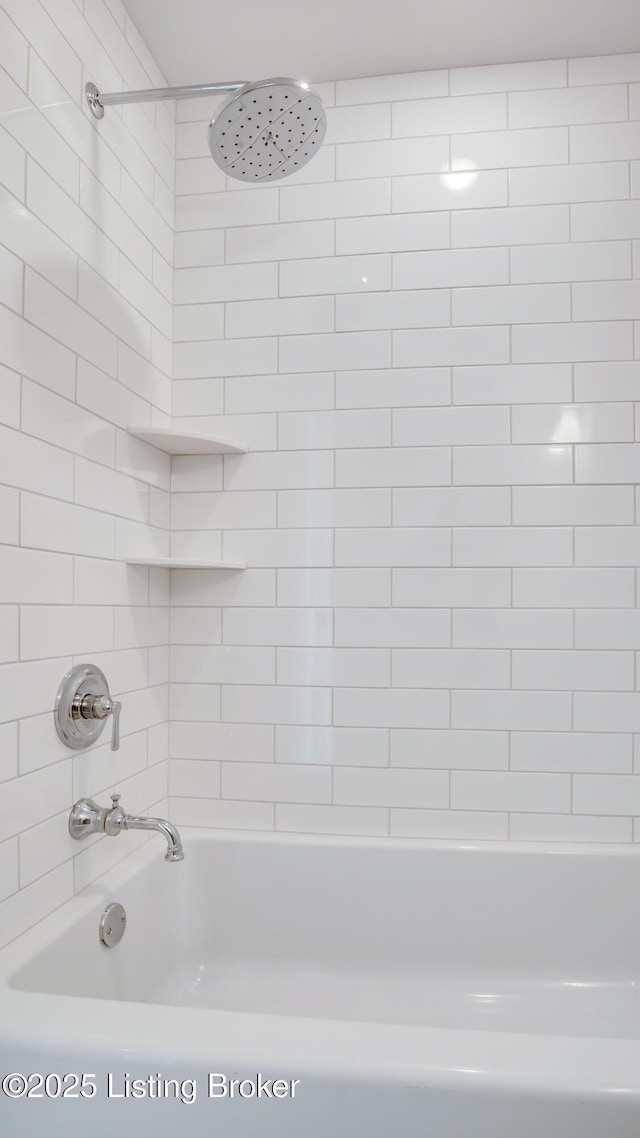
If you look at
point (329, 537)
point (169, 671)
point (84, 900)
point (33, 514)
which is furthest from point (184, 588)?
point (84, 900)

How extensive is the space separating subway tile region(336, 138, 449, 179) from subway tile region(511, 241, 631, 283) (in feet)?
1.12

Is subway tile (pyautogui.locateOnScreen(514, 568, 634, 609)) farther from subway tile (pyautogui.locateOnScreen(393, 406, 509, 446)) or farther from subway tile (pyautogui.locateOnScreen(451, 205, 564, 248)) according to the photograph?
subway tile (pyautogui.locateOnScreen(451, 205, 564, 248))

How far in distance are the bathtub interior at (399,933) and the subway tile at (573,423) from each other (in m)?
1.06

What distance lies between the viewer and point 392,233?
2021 mm

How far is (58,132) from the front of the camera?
1.50 meters

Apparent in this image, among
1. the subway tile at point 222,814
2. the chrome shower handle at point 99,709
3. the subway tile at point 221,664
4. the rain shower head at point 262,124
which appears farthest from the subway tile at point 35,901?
the rain shower head at point 262,124

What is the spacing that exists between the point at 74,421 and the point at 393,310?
933 millimetres

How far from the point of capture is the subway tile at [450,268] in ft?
6.50

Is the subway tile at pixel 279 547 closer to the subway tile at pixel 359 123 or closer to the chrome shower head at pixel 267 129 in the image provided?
the chrome shower head at pixel 267 129

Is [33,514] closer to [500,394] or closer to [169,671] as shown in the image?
[169,671]

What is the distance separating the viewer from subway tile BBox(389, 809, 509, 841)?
193cm

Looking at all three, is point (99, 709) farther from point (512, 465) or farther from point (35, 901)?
point (512, 465)

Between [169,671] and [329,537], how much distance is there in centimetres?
59

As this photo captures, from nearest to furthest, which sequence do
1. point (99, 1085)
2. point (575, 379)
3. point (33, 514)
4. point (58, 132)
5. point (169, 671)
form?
point (99, 1085) → point (33, 514) → point (58, 132) → point (575, 379) → point (169, 671)
